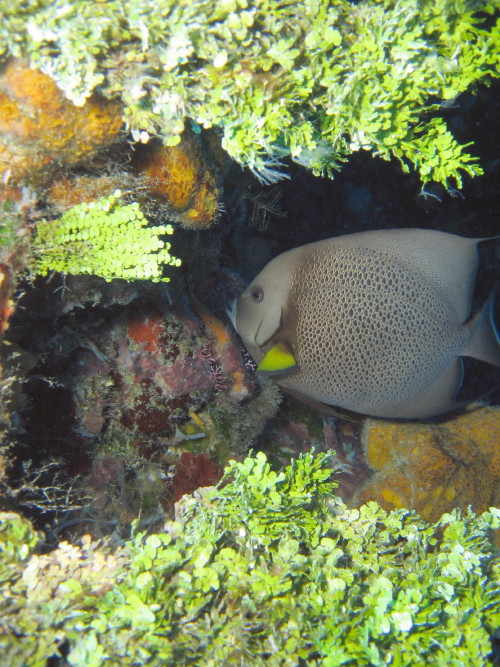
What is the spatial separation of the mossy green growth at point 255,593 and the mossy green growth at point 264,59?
1.45 metres

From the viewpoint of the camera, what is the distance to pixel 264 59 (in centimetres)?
140

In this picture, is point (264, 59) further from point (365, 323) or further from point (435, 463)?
point (435, 463)

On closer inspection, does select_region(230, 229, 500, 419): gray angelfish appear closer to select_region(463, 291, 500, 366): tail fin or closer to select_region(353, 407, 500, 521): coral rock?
select_region(463, 291, 500, 366): tail fin

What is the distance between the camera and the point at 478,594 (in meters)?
1.58

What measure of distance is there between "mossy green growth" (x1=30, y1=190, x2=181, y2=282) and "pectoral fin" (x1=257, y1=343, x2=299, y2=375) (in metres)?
1.19

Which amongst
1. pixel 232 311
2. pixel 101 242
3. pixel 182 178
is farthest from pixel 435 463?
pixel 101 242

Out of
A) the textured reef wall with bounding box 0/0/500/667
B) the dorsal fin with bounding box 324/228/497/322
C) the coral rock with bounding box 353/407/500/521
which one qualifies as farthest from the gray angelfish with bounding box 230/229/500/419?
the textured reef wall with bounding box 0/0/500/667

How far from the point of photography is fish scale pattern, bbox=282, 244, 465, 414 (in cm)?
277

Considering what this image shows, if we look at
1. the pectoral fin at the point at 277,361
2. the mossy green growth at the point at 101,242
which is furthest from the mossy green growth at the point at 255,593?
the mossy green growth at the point at 101,242

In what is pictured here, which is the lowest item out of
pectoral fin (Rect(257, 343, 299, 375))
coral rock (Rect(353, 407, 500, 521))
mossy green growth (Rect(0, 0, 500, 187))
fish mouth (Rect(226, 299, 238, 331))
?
coral rock (Rect(353, 407, 500, 521))

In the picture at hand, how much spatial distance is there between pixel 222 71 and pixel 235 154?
11.5 inches

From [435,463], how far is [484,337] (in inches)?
49.8

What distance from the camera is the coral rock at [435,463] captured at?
340 cm

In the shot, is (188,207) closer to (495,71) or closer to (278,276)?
(278,276)
